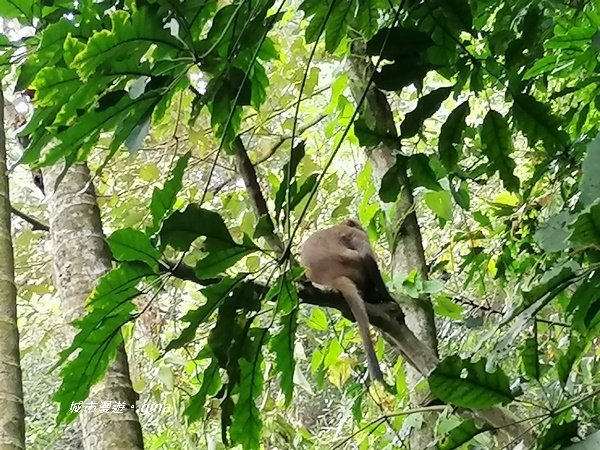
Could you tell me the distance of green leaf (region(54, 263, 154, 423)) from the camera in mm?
555

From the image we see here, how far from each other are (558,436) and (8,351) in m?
0.72

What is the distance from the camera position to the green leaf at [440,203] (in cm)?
116

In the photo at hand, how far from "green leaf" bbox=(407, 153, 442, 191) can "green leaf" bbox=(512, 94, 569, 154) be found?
3.9 inches

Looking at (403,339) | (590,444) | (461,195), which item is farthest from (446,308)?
(590,444)

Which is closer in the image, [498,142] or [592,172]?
[592,172]

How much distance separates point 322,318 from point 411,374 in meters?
0.18

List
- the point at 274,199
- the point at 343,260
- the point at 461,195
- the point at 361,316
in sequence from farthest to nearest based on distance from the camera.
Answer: the point at 343,260
the point at 461,195
the point at 361,316
the point at 274,199

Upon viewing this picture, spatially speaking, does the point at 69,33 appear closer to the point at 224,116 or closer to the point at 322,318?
the point at 224,116

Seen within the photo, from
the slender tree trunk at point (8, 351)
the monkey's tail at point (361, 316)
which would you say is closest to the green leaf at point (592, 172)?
the monkey's tail at point (361, 316)

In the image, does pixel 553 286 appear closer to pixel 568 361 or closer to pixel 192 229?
pixel 568 361

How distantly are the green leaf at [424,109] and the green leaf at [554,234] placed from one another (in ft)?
0.62

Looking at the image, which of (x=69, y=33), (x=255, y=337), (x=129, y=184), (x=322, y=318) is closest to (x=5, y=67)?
(x=69, y=33)

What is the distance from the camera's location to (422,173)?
0.76 metres

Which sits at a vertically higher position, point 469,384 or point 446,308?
point 446,308
